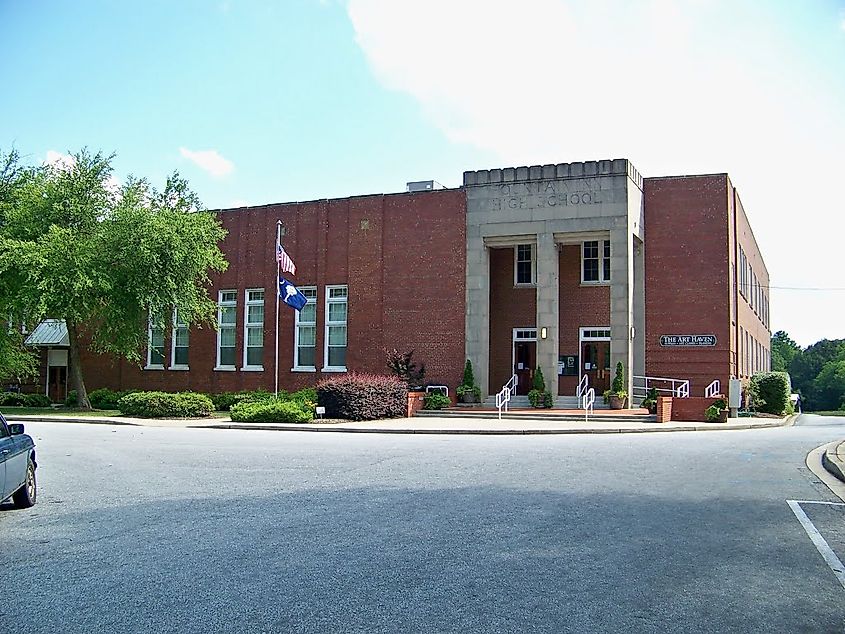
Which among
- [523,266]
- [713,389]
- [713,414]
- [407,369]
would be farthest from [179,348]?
[713,414]

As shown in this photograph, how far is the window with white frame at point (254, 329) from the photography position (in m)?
37.8

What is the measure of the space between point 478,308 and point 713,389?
904 cm

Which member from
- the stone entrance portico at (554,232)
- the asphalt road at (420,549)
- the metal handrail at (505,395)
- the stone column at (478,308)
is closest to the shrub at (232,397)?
the stone column at (478,308)

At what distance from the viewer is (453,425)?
25.8 metres

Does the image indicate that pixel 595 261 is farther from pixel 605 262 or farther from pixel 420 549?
pixel 420 549

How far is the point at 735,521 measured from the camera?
9242mm

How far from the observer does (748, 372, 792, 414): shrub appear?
1387 inches

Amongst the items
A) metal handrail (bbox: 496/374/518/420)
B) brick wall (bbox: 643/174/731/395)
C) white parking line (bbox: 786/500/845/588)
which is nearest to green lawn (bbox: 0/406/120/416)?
metal handrail (bbox: 496/374/518/420)

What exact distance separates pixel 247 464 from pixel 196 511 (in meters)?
4.82

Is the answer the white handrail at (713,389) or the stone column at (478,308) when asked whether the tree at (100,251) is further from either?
the white handrail at (713,389)

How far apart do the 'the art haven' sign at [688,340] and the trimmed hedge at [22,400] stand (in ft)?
83.8

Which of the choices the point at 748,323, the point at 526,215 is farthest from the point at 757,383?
the point at 526,215

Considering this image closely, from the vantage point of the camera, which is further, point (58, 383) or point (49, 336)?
point (58, 383)

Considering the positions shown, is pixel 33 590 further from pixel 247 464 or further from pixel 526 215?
pixel 526 215
